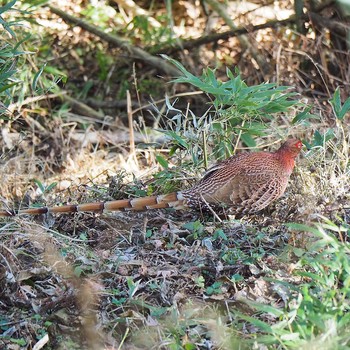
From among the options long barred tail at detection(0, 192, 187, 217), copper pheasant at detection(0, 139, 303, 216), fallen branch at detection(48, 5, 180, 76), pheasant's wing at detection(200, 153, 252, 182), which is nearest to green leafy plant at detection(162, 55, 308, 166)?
pheasant's wing at detection(200, 153, 252, 182)

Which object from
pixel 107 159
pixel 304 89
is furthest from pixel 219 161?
pixel 304 89

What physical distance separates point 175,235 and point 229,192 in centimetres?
47

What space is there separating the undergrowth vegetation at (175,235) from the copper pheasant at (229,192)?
109mm

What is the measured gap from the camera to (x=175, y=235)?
→ 504cm

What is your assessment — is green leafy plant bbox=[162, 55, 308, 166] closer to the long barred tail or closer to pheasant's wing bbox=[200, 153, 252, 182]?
pheasant's wing bbox=[200, 153, 252, 182]

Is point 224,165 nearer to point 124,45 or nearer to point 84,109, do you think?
point 84,109

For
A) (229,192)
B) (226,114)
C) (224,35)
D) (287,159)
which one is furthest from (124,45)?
(229,192)

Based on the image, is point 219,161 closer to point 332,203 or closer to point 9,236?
point 332,203

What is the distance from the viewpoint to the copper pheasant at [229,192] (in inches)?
206

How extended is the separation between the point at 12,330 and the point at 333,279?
1497 millimetres

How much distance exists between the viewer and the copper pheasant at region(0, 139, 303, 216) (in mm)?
5230

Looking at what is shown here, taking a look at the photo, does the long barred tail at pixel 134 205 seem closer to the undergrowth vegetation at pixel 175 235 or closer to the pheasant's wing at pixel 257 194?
the undergrowth vegetation at pixel 175 235

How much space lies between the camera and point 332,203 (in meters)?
5.10

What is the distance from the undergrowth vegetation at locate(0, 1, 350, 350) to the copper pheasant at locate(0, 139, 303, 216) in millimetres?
109
